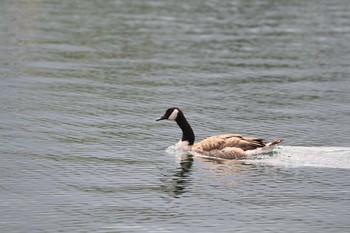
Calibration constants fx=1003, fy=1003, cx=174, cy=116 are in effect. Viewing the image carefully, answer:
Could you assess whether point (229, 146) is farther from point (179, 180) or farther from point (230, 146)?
point (179, 180)

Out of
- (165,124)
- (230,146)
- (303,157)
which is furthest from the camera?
(165,124)

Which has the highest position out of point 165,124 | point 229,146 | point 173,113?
point 173,113

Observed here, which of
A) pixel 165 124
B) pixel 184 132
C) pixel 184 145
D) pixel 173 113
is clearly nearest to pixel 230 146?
pixel 184 145

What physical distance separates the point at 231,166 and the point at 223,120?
6.68m

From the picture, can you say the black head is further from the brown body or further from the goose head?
the brown body

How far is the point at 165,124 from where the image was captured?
107 ft

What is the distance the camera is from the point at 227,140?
88.3 feet

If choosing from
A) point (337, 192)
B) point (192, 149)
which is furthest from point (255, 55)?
point (337, 192)

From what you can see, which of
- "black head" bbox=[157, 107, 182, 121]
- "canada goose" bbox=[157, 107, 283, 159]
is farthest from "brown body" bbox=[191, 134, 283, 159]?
"black head" bbox=[157, 107, 182, 121]

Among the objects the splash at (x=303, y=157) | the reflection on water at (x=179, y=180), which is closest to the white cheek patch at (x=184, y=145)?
the splash at (x=303, y=157)

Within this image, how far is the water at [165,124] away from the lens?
20969 millimetres

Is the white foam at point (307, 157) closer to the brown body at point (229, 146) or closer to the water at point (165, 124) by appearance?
the water at point (165, 124)

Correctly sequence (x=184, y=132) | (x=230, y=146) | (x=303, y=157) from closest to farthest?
1. (x=303, y=157)
2. (x=230, y=146)
3. (x=184, y=132)

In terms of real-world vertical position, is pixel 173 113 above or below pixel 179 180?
above
